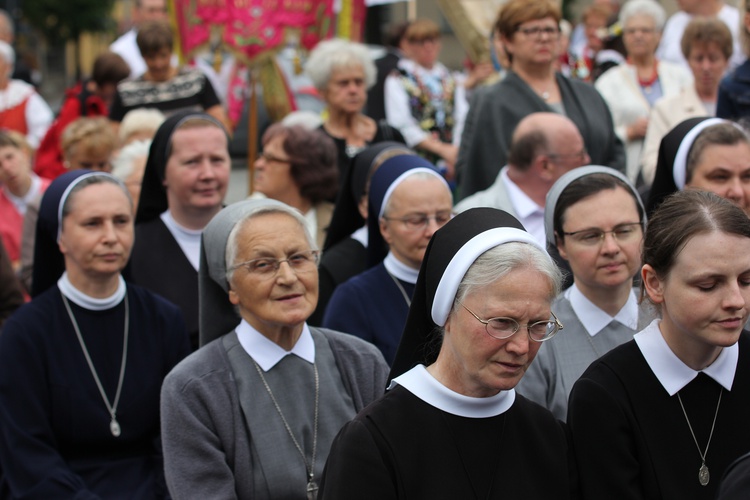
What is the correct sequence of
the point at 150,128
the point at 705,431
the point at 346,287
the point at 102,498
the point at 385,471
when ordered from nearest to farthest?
the point at 385,471, the point at 705,431, the point at 102,498, the point at 346,287, the point at 150,128

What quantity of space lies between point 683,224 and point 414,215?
5.80 feet

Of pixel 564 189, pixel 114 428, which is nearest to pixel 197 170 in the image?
pixel 114 428

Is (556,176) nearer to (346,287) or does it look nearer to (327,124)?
(346,287)

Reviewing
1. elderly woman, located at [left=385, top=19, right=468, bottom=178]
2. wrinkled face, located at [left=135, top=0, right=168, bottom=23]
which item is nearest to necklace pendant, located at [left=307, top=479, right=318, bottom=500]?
elderly woman, located at [left=385, top=19, right=468, bottom=178]

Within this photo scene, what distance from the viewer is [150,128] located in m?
7.24

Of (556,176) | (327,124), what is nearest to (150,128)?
(327,124)

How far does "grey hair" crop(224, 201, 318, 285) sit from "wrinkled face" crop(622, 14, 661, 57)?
4.98 metres

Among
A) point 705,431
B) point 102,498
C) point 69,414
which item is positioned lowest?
point 102,498

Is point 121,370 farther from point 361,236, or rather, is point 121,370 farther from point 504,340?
point 504,340

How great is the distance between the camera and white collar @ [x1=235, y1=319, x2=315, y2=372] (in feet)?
12.5

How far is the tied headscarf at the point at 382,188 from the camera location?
500cm

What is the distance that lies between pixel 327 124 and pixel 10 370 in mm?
3551

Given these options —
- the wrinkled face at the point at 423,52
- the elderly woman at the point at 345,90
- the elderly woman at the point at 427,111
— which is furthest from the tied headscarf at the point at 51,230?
the wrinkled face at the point at 423,52

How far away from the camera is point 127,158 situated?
6.53 m
